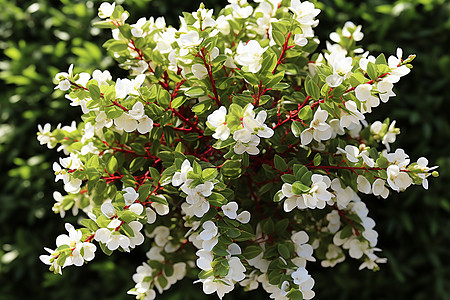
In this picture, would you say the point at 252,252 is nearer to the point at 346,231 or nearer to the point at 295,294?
the point at 295,294

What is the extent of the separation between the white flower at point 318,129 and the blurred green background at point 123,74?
91 centimetres

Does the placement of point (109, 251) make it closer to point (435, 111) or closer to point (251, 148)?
point (251, 148)

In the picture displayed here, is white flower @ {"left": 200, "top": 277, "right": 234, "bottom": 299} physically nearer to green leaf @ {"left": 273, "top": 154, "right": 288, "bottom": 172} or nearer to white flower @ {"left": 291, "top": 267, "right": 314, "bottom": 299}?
white flower @ {"left": 291, "top": 267, "right": 314, "bottom": 299}

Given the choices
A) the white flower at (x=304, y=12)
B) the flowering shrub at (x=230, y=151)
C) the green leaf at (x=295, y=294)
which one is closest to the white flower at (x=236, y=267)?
the flowering shrub at (x=230, y=151)

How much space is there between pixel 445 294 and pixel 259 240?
3.39ft

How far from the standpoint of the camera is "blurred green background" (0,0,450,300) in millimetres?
1682

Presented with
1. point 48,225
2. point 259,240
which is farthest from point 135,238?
point 48,225

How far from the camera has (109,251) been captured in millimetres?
813

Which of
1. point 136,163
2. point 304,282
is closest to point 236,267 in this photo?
point 304,282

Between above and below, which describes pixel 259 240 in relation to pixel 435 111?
above

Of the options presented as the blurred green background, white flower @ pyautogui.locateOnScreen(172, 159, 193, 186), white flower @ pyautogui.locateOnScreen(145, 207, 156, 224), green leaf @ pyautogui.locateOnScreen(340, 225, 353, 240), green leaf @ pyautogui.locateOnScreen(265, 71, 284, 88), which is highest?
green leaf @ pyautogui.locateOnScreen(265, 71, 284, 88)

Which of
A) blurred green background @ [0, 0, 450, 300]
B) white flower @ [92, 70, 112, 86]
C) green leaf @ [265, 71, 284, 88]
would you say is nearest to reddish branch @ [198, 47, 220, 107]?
green leaf @ [265, 71, 284, 88]

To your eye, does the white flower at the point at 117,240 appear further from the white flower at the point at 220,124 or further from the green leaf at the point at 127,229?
the white flower at the point at 220,124

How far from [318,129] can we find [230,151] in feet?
0.61
